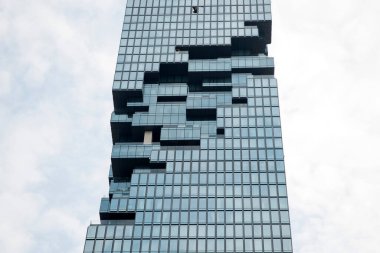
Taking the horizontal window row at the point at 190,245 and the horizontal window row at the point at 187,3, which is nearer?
the horizontal window row at the point at 190,245

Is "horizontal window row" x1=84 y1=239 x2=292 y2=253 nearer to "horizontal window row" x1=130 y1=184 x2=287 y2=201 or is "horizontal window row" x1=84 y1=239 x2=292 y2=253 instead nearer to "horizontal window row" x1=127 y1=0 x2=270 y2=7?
"horizontal window row" x1=130 y1=184 x2=287 y2=201

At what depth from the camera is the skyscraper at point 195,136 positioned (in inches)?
4368

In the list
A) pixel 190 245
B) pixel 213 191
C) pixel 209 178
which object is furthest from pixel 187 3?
pixel 190 245

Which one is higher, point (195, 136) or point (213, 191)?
point (195, 136)

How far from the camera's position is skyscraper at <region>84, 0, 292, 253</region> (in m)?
111

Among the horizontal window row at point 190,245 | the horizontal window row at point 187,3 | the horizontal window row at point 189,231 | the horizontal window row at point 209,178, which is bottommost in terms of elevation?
the horizontal window row at point 190,245

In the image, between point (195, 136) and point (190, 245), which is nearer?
point (190, 245)

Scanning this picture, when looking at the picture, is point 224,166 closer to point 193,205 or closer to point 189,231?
point 193,205

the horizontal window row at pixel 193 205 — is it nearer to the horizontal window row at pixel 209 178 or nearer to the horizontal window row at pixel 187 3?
the horizontal window row at pixel 209 178

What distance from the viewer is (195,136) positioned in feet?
415

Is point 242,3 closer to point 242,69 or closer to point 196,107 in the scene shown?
point 242,69

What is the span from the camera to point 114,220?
116000mm

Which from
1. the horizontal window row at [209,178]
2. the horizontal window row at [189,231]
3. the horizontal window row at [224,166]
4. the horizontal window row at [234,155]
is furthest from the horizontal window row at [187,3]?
the horizontal window row at [189,231]

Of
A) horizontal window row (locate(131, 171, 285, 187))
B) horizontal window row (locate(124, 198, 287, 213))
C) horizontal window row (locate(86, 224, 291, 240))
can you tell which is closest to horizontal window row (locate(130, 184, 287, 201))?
horizontal window row (locate(131, 171, 285, 187))
